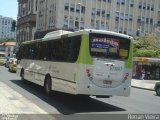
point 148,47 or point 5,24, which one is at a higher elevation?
point 5,24

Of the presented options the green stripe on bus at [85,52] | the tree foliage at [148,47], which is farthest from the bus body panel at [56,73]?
the tree foliage at [148,47]

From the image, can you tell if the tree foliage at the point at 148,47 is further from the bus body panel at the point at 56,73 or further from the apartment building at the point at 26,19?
the bus body panel at the point at 56,73

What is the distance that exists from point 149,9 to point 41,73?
6621 centimetres

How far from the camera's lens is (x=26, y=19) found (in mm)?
93375

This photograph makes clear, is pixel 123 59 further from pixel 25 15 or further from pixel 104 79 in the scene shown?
pixel 25 15

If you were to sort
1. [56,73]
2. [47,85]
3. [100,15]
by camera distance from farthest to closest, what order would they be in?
1. [100,15]
2. [47,85]
3. [56,73]

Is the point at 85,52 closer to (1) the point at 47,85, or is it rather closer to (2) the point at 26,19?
(1) the point at 47,85

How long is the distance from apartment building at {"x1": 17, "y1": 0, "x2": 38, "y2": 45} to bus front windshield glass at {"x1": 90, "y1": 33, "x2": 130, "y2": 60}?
7238 centimetres

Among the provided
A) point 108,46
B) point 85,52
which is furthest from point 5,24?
point 85,52

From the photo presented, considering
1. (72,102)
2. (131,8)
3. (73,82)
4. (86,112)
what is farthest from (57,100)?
(131,8)

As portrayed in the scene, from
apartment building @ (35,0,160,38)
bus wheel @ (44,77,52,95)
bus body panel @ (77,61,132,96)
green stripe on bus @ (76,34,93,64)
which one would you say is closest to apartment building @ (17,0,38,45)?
apartment building @ (35,0,160,38)

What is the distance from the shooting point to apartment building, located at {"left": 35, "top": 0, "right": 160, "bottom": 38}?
73000mm

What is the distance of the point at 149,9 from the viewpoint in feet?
272

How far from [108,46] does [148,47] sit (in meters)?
51.7
